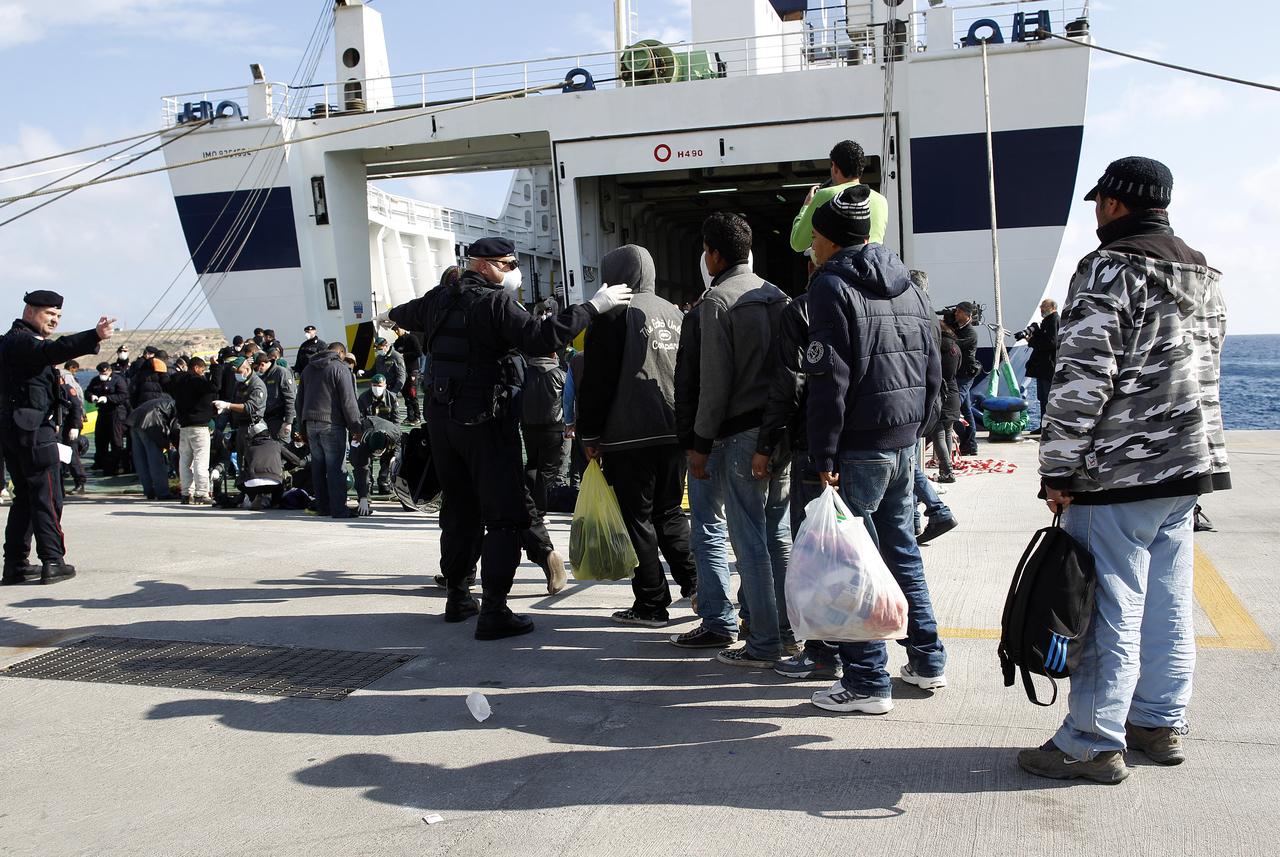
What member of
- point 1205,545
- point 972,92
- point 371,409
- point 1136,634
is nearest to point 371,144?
point 371,409

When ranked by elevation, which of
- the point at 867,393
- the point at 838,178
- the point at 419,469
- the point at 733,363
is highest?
the point at 838,178

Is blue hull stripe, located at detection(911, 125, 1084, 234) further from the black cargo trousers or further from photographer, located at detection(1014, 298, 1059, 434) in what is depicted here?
the black cargo trousers

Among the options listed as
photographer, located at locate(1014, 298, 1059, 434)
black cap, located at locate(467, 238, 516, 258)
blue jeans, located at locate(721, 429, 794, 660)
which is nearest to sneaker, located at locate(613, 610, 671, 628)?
blue jeans, located at locate(721, 429, 794, 660)

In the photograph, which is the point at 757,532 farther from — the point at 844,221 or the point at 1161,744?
the point at 1161,744

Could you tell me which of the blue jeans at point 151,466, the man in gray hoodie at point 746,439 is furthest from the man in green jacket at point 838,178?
the blue jeans at point 151,466

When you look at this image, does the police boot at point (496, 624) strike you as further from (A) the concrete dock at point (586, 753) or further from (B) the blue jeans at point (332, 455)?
(B) the blue jeans at point (332, 455)

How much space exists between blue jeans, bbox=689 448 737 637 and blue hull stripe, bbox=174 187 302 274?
56.7 ft

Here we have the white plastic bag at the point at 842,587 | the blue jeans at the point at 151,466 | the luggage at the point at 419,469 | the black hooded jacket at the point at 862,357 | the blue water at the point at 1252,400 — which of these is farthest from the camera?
the blue water at the point at 1252,400

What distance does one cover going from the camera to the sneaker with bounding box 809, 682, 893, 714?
3.84 meters

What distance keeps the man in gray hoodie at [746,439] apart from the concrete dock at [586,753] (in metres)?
0.32

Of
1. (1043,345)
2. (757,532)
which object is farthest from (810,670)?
(1043,345)

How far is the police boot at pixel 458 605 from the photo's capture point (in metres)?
5.44

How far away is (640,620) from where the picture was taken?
5.28m

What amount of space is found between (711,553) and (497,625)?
3.78ft
